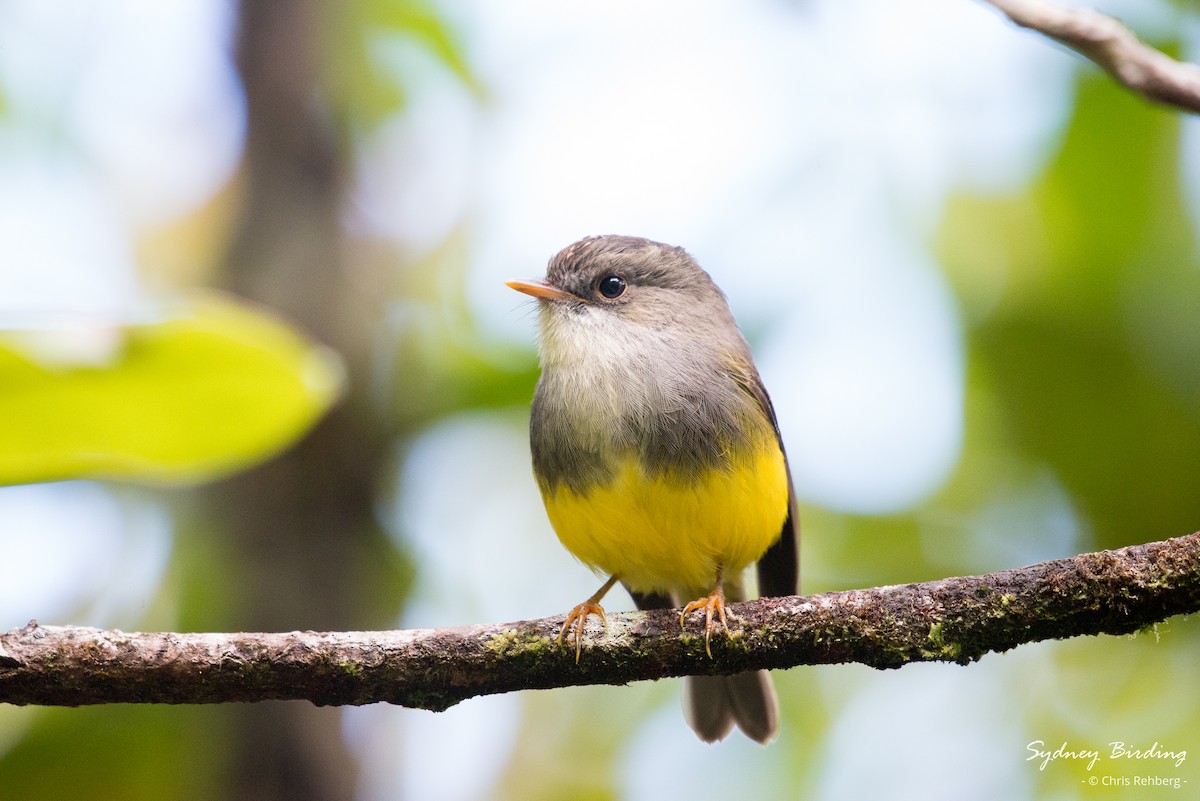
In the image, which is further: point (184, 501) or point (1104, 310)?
point (184, 501)

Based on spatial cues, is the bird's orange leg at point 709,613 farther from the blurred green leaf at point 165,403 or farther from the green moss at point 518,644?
the blurred green leaf at point 165,403

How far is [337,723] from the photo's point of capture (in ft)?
13.1

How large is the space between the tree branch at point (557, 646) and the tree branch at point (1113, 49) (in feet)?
Result: 3.21

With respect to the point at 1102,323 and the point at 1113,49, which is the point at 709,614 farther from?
the point at 1102,323

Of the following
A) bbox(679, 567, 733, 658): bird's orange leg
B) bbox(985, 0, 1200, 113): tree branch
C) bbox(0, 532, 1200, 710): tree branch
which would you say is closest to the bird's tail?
bbox(679, 567, 733, 658): bird's orange leg


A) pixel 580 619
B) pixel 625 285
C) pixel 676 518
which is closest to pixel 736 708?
pixel 676 518

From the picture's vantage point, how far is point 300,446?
4.36m

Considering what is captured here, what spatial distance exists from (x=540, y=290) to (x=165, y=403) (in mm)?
1861

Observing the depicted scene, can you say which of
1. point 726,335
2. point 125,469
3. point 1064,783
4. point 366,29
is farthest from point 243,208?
point 1064,783

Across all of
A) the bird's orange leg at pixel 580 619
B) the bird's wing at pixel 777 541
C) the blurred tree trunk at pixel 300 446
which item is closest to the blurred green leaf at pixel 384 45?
the blurred tree trunk at pixel 300 446

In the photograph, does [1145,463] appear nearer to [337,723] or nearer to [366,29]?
[337,723]

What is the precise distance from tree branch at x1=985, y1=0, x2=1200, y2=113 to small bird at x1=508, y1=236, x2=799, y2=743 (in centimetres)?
151

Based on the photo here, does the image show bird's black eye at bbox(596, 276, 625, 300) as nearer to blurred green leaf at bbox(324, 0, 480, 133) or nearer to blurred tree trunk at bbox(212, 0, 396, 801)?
blurred tree trunk at bbox(212, 0, 396, 801)

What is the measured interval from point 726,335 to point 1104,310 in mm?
1416
